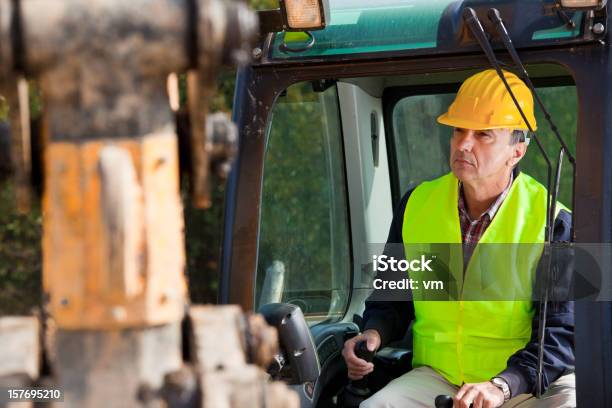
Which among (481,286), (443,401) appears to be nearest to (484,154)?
(481,286)

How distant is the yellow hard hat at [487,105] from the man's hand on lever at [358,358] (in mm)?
721

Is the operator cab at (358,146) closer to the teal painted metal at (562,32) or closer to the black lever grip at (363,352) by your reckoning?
the teal painted metal at (562,32)

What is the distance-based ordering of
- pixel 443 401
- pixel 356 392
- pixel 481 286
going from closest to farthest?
pixel 443 401 < pixel 481 286 < pixel 356 392

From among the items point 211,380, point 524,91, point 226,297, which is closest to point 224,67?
point 211,380

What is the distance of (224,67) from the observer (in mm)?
1568

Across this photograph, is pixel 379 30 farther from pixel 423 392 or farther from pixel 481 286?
pixel 423 392

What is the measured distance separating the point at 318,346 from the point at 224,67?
7.60ft

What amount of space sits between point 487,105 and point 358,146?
0.82m

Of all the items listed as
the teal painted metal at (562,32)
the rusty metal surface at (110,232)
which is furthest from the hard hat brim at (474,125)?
the rusty metal surface at (110,232)

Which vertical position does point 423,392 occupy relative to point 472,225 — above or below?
below

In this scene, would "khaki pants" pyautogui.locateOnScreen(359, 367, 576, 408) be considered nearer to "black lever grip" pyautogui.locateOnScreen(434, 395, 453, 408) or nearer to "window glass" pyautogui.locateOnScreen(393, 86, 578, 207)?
"black lever grip" pyautogui.locateOnScreen(434, 395, 453, 408)

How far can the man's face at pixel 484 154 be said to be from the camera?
12.2 feet

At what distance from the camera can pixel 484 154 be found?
373 cm

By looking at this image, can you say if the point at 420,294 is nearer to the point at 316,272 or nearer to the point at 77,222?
the point at 316,272
